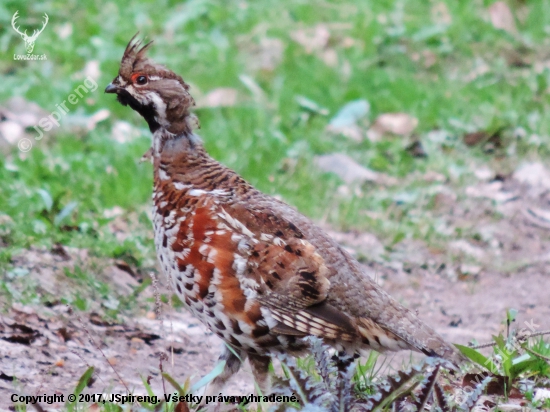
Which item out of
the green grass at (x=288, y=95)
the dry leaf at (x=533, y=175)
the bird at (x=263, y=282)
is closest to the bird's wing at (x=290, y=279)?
the bird at (x=263, y=282)

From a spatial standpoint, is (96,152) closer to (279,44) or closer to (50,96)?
(50,96)

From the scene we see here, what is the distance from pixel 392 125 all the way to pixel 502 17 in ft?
9.14

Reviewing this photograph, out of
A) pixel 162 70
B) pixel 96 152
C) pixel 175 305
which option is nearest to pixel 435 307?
pixel 175 305

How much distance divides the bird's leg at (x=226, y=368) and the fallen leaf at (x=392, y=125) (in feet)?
14.4

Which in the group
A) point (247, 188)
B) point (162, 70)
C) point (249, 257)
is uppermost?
point (162, 70)

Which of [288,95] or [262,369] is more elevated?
[288,95]

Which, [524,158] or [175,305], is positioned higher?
[524,158]

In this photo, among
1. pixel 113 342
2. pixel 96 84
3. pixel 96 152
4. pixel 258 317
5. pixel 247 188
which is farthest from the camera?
pixel 96 84

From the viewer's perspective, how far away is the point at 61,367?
458 cm

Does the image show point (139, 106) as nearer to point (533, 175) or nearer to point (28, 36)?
point (533, 175)

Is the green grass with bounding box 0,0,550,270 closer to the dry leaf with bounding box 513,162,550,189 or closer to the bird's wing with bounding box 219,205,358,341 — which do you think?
the dry leaf with bounding box 513,162,550,189

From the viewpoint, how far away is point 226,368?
4.45m

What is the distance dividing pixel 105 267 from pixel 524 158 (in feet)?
14.2

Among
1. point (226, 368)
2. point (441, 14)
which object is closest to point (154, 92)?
point (226, 368)
